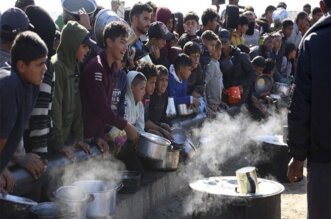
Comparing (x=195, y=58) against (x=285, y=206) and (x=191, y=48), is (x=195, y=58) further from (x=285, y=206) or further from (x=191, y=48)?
(x=285, y=206)

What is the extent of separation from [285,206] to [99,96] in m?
2.97

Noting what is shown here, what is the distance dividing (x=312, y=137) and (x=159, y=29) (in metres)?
3.63

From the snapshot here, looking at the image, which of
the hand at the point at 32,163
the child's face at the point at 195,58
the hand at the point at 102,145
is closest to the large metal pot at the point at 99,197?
the hand at the point at 32,163

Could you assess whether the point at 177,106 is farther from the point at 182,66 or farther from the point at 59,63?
the point at 59,63

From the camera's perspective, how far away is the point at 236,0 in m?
13.8

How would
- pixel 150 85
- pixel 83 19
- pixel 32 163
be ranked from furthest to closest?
pixel 150 85, pixel 83 19, pixel 32 163

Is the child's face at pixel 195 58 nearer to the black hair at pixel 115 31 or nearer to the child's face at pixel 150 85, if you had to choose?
the child's face at pixel 150 85

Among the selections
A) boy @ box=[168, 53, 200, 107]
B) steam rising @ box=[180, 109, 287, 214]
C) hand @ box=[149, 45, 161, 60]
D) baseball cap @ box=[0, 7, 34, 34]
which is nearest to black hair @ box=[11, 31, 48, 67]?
baseball cap @ box=[0, 7, 34, 34]

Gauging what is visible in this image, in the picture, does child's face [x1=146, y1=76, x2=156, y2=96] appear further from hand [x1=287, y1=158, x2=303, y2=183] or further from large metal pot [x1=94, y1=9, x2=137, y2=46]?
hand [x1=287, y1=158, x2=303, y2=183]

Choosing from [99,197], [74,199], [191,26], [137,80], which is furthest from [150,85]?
[191,26]

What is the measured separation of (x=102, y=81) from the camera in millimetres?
5203

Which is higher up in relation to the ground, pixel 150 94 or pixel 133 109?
pixel 150 94

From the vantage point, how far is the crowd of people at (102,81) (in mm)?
3717

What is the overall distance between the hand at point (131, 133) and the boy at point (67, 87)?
504 mm
